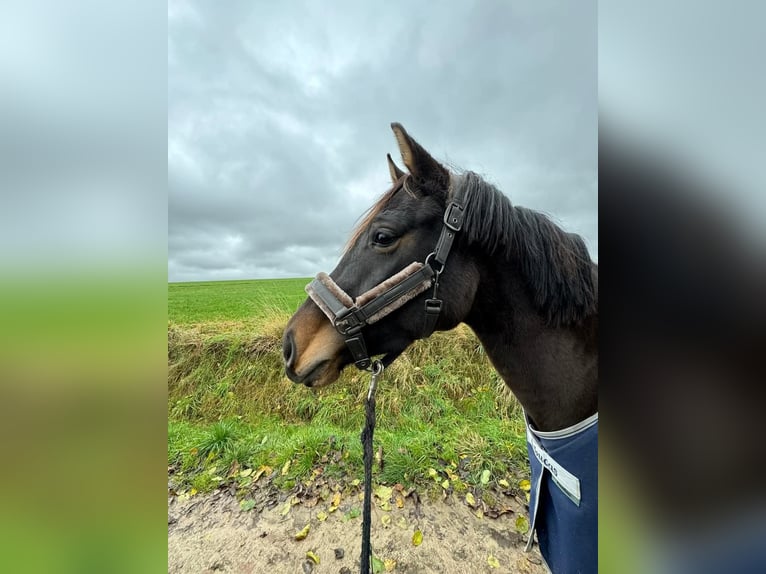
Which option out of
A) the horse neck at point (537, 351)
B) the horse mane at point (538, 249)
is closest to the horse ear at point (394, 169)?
the horse mane at point (538, 249)

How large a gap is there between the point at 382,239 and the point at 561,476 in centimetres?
159

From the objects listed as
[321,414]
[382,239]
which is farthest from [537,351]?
[321,414]

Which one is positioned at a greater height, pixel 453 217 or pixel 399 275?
pixel 453 217

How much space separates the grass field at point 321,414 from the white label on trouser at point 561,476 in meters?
2.05

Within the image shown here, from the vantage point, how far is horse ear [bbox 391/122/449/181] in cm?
165

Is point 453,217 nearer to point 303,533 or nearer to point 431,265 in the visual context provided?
point 431,265

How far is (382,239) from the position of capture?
5.67ft

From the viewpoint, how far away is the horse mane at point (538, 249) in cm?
159

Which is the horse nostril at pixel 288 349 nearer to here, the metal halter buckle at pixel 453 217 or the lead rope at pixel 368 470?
the lead rope at pixel 368 470

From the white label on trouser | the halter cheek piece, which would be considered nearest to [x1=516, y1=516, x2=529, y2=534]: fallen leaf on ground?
the white label on trouser
